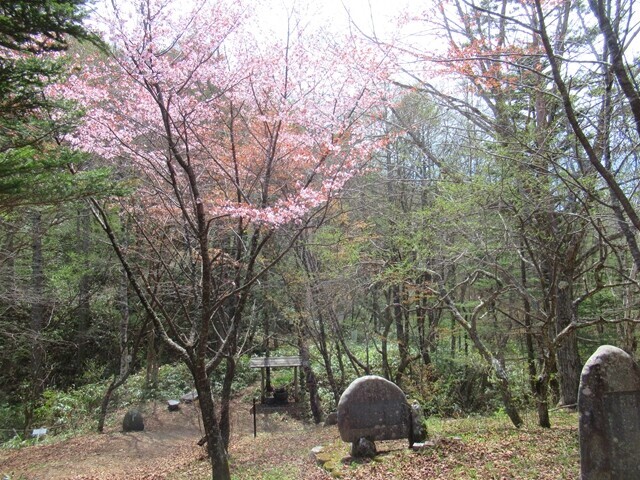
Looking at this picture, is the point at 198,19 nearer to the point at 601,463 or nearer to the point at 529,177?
the point at 529,177

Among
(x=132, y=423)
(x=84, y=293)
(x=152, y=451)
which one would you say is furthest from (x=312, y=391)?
(x=84, y=293)

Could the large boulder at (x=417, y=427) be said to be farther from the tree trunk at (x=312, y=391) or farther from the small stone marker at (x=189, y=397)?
the small stone marker at (x=189, y=397)

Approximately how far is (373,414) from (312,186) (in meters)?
3.65

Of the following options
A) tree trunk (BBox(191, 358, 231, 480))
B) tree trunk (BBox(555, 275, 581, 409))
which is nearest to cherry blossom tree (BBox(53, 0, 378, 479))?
tree trunk (BBox(191, 358, 231, 480))

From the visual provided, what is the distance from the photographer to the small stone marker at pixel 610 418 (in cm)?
409

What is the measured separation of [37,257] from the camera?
12852 mm

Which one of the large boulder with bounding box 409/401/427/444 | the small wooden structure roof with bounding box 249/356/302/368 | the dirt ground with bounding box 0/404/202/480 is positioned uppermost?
the small wooden structure roof with bounding box 249/356/302/368

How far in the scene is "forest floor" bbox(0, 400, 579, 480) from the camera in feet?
17.7

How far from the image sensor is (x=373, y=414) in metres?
6.64

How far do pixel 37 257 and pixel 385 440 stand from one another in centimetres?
1057

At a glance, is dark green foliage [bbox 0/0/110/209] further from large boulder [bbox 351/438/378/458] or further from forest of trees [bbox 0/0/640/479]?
large boulder [bbox 351/438/378/458]

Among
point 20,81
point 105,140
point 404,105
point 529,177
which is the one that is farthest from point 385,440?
point 404,105

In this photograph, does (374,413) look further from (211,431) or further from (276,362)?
(276,362)

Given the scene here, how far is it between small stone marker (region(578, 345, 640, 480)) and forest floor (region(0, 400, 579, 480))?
0.62 meters
